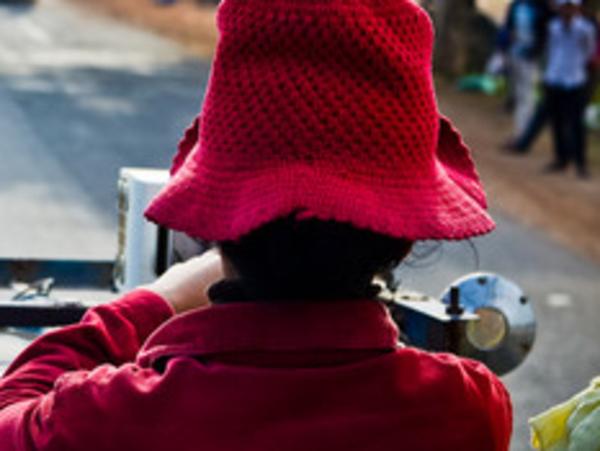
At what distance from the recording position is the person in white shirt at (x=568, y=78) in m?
13.9

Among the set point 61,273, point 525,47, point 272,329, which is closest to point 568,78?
point 525,47

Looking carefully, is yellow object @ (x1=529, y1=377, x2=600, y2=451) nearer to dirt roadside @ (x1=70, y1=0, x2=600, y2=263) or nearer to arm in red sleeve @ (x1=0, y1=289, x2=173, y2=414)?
arm in red sleeve @ (x1=0, y1=289, x2=173, y2=414)

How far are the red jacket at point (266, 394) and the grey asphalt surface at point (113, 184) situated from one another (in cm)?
26

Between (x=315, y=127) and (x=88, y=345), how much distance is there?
0.47 metres

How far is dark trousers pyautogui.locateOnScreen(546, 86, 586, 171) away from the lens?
548 inches

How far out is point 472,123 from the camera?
54.4ft

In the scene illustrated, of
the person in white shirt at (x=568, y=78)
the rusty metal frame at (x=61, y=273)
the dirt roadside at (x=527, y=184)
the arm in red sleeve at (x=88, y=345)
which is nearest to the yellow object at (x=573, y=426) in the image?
the arm in red sleeve at (x=88, y=345)

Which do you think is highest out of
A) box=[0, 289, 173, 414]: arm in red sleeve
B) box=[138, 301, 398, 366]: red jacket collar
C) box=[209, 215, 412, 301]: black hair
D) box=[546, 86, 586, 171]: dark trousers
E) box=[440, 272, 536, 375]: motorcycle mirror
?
box=[209, 215, 412, 301]: black hair

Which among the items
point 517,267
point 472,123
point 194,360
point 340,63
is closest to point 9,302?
point 194,360

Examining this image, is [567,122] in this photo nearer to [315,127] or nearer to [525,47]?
[525,47]

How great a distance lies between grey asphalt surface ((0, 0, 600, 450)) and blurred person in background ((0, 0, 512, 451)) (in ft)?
0.85

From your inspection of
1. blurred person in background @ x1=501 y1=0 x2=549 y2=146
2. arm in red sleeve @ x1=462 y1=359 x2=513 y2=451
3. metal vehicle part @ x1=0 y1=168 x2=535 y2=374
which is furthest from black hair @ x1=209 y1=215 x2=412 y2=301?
blurred person in background @ x1=501 y1=0 x2=549 y2=146

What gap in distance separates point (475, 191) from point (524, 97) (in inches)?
544

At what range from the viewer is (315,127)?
65.0 inches
